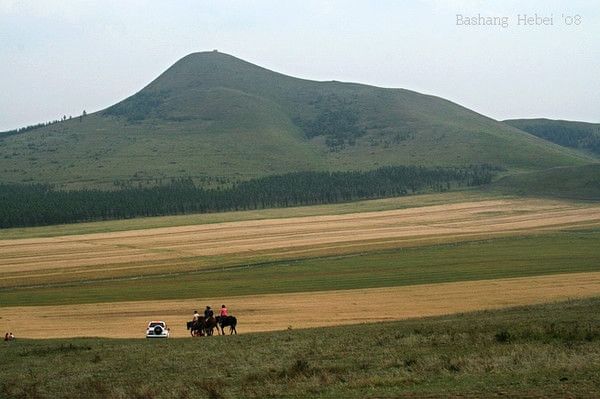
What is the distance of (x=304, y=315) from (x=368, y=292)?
10.8 meters

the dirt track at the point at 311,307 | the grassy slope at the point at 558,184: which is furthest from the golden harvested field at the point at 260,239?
the dirt track at the point at 311,307

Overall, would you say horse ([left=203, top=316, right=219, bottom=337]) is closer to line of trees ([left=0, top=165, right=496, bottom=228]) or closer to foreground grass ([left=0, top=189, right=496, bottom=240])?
foreground grass ([left=0, top=189, right=496, bottom=240])

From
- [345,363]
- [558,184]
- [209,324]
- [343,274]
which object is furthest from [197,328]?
[558,184]

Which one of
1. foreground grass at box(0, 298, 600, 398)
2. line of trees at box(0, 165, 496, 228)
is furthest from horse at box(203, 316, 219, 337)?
line of trees at box(0, 165, 496, 228)

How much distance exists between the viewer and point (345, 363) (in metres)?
24.4

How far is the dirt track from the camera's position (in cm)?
4247

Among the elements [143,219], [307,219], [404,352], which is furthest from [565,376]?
[143,219]

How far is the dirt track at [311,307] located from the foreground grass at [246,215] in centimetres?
8078

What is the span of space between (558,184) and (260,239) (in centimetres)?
9539

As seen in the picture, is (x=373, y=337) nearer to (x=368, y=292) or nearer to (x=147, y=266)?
(x=368, y=292)

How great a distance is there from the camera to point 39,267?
272 feet

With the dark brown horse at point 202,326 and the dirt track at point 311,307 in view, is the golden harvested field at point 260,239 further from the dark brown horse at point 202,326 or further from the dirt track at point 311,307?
the dark brown horse at point 202,326

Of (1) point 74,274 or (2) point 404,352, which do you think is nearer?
(2) point 404,352

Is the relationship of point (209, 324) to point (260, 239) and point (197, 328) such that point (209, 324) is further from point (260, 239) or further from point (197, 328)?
point (260, 239)
